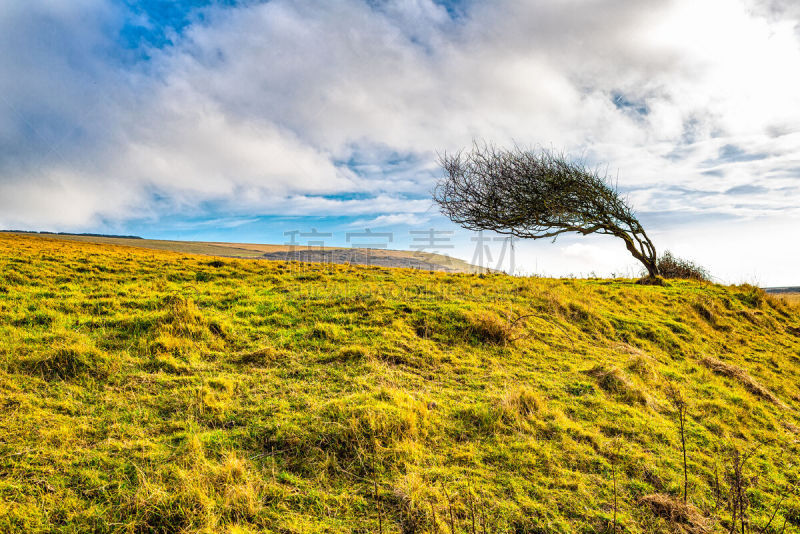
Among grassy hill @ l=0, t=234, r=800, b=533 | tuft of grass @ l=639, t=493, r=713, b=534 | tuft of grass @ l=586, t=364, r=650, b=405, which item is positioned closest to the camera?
grassy hill @ l=0, t=234, r=800, b=533

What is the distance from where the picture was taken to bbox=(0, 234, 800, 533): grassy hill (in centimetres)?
329

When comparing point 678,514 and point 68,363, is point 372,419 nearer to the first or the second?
point 678,514

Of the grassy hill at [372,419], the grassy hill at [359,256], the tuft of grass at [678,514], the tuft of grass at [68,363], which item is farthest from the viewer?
the grassy hill at [359,256]

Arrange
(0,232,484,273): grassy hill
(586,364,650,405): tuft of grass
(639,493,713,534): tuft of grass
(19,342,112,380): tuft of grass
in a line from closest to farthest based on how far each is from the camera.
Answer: (639,493,713,534): tuft of grass < (19,342,112,380): tuft of grass < (586,364,650,405): tuft of grass < (0,232,484,273): grassy hill

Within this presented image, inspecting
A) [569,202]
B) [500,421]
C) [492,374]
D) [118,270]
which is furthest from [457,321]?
[118,270]

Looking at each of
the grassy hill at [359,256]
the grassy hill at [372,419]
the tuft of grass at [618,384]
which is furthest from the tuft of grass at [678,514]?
the grassy hill at [359,256]

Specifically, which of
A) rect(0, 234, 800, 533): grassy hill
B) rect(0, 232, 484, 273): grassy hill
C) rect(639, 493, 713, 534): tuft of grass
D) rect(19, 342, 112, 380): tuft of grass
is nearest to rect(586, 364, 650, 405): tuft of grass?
rect(0, 234, 800, 533): grassy hill

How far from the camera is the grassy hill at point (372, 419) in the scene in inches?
130

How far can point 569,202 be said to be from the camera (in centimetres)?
1723

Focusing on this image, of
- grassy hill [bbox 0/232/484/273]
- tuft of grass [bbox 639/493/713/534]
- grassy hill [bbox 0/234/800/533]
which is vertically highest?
grassy hill [bbox 0/232/484/273]

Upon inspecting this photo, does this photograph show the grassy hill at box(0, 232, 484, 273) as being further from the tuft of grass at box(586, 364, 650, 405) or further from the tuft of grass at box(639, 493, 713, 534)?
the tuft of grass at box(639, 493, 713, 534)

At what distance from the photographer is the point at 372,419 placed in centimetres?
432

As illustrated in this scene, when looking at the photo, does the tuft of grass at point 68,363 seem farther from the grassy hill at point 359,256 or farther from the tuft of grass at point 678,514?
the grassy hill at point 359,256

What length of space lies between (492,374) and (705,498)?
3.19m
